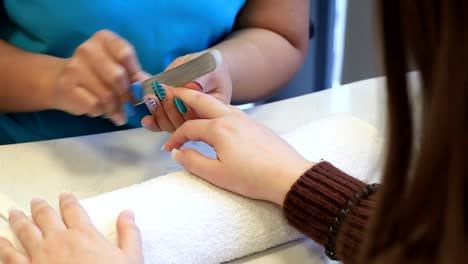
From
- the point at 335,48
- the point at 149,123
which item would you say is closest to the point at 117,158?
the point at 149,123

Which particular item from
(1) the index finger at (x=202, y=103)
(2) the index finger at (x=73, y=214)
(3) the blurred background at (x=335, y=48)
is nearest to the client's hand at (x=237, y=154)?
(1) the index finger at (x=202, y=103)

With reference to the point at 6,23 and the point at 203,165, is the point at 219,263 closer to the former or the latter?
the point at 203,165

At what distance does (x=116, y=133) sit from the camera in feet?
2.25

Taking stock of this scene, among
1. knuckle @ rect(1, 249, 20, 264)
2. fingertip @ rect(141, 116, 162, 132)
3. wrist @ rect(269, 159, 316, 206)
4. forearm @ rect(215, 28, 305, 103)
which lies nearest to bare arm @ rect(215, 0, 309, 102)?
forearm @ rect(215, 28, 305, 103)

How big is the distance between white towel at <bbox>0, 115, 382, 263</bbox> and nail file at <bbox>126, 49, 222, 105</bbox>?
0.09 m

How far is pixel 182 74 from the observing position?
0.58 metres

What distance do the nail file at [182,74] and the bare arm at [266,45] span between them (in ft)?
0.55

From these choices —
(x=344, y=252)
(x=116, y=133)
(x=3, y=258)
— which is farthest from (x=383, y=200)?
(x=116, y=133)

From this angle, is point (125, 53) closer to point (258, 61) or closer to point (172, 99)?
point (172, 99)

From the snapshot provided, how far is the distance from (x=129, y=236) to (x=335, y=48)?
96 centimetres

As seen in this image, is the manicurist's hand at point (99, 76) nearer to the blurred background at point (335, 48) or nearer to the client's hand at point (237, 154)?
the client's hand at point (237, 154)

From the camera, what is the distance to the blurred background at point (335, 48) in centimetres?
128

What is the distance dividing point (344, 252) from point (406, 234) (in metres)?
0.16

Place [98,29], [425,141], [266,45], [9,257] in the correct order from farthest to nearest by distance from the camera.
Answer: [266,45]
[98,29]
[9,257]
[425,141]
